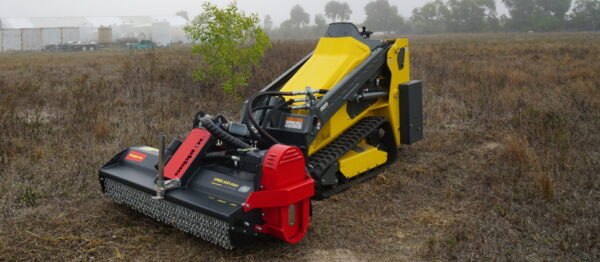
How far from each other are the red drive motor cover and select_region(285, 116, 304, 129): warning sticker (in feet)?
3.85

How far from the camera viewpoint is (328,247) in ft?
13.4

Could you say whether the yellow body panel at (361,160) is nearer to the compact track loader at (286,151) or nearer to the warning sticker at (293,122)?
the compact track loader at (286,151)

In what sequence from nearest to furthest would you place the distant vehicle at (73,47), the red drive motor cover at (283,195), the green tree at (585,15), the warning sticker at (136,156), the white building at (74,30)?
the red drive motor cover at (283,195), the warning sticker at (136,156), the distant vehicle at (73,47), the white building at (74,30), the green tree at (585,15)

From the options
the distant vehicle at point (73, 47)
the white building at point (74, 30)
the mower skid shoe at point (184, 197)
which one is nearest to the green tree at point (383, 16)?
the white building at point (74, 30)

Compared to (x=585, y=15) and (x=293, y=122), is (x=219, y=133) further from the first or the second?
(x=585, y=15)

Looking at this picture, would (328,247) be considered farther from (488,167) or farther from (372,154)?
(488,167)

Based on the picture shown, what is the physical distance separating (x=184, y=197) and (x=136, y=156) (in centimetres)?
107

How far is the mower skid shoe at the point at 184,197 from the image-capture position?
372 centimetres

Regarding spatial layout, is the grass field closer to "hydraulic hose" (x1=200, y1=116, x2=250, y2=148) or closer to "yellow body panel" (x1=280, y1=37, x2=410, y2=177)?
"yellow body panel" (x1=280, y1=37, x2=410, y2=177)

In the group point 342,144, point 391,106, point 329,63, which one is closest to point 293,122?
point 342,144

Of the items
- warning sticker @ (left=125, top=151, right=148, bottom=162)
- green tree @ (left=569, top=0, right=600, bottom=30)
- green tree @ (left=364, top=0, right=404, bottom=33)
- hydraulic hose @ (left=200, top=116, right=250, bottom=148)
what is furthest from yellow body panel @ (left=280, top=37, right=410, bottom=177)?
green tree @ (left=364, top=0, right=404, bottom=33)

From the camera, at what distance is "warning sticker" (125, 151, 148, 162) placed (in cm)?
471

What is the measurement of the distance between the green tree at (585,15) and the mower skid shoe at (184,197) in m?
62.2

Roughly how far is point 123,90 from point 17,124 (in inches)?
138
